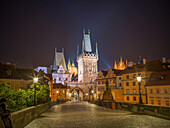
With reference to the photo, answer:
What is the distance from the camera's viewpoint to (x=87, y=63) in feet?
393

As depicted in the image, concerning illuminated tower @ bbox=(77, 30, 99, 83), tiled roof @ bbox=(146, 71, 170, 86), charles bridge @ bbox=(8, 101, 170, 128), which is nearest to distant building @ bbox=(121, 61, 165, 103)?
tiled roof @ bbox=(146, 71, 170, 86)

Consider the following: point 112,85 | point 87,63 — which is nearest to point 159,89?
point 112,85

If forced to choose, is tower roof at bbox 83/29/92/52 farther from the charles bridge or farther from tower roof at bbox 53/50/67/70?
the charles bridge

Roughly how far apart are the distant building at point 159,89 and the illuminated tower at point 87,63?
70.8 m

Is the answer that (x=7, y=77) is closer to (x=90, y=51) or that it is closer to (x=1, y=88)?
(x=1, y=88)

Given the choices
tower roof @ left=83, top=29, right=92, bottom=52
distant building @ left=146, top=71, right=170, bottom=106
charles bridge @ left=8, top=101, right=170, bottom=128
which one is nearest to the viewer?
charles bridge @ left=8, top=101, right=170, bottom=128

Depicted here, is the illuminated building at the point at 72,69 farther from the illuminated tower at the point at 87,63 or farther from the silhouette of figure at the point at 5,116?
the silhouette of figure at the point at 5,116

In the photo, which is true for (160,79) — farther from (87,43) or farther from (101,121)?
(87,43)

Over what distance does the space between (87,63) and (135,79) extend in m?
70.2

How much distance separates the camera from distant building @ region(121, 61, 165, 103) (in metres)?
49.5

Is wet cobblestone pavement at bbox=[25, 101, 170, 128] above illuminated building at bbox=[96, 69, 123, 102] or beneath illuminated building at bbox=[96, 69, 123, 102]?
beneath

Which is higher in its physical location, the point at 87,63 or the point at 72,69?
the point at 72,69

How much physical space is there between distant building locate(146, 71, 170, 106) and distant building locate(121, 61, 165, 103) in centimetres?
447

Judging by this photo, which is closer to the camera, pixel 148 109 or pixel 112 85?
pixel 148 109
